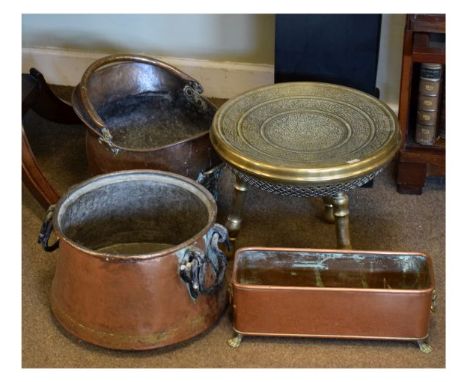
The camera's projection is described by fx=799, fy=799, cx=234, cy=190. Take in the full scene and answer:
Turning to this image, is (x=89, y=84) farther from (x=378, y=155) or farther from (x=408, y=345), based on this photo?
(x=408, y=345)

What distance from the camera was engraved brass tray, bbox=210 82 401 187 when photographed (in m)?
1.62

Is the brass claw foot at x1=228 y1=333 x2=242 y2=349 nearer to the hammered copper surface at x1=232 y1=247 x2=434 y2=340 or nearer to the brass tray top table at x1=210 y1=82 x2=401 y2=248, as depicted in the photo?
the hammered copper surface at x1=232 y1=247 x2=434 y2=340

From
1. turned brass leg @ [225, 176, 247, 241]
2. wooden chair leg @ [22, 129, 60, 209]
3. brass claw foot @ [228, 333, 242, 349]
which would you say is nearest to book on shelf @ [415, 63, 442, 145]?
turned brass leg @ [225, 176, 247, 241]

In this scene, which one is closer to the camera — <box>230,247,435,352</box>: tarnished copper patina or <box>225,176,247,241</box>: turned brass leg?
<box>230,247,435,352</box>: tarnished copper patina

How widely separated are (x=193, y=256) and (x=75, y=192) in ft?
1.09

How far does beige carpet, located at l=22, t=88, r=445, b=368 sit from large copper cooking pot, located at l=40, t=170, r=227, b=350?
1.5 inches

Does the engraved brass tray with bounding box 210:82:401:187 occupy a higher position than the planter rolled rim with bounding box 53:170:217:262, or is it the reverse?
the engraved brass tray with bounding box 210:82:401:187

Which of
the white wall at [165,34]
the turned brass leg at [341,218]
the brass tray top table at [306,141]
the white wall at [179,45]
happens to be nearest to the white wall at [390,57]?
the white wall at [179,45]

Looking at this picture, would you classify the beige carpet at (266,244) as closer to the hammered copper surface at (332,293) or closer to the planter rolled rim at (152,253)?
the hammered copper surface at (332,293)

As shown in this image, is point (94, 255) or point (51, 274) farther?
point (51, 274)

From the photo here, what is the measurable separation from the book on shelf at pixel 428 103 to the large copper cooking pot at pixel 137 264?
0.64 m

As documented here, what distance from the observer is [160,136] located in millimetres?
2148

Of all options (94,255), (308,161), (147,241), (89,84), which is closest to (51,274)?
(147,241)

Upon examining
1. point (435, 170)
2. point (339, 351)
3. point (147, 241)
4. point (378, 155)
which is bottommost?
point (339, 351)
